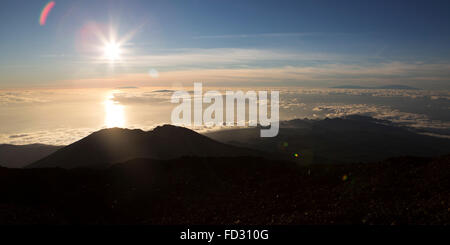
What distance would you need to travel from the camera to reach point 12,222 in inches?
500

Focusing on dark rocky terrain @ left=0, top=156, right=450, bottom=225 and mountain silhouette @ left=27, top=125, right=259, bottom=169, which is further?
mountain silhouette @ left=27, top=125, right=259, bottom=169

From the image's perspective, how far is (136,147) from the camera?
65250 mm

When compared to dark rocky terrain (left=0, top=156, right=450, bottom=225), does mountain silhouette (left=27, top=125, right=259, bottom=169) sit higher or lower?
lower

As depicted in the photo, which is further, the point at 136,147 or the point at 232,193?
the point at 136,147

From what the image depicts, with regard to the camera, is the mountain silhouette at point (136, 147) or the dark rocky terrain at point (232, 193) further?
the mountain silhouette at point (136, 147)

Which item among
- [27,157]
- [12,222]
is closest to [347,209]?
[12,222]

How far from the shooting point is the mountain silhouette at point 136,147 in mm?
63125

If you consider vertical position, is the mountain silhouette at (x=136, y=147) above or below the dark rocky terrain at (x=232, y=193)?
below

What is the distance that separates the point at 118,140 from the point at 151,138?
8261 millimetres

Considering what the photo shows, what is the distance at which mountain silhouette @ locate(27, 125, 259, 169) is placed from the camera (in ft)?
207

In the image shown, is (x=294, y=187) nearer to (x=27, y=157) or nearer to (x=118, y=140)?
(x=118, y=140)

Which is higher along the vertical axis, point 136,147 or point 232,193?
point 232,193
